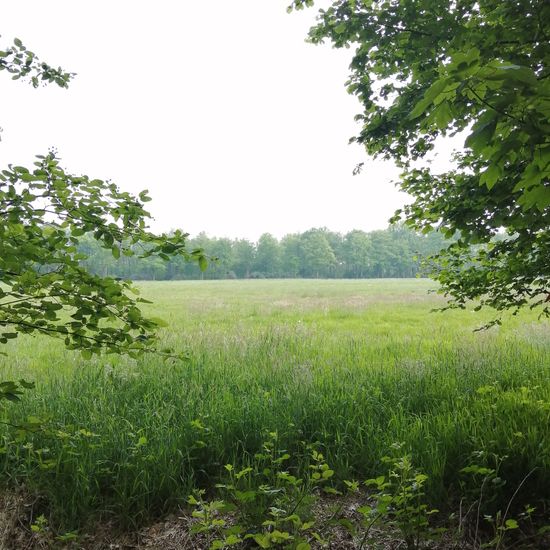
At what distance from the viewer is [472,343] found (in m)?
8.99

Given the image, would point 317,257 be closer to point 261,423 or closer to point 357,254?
point 357,254

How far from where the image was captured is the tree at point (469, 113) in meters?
1.51

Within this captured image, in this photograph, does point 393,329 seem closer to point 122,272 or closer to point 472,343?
point 472,343

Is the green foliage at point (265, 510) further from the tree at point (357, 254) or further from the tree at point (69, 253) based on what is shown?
the tree at point (357, 254)

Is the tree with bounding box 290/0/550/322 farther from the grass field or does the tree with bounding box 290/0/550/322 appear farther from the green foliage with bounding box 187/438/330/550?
the green foliage with bounding box 187/438/330/550

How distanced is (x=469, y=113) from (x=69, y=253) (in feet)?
13.7

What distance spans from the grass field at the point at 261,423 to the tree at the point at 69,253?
642mm

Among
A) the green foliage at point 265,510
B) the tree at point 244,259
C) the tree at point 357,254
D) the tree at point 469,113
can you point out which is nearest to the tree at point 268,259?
the tree at point 244,259

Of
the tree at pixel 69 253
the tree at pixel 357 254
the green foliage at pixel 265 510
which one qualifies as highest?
the tree at pixel 357 254

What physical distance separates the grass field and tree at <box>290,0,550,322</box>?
59.9 inches

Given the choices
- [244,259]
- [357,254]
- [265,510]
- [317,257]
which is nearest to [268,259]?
[244,259]

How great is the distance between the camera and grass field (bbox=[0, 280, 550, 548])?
346cm

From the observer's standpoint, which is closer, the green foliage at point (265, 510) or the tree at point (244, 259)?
the green foliage at point (265, 510)

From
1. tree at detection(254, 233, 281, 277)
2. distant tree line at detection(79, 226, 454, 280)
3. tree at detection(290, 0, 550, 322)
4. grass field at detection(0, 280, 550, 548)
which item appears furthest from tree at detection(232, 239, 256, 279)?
tree at detection(290, 0, 550, 322)
